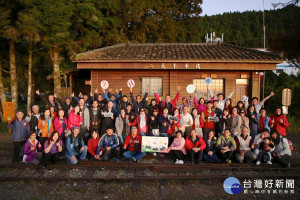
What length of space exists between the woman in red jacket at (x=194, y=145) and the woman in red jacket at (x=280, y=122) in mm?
2858

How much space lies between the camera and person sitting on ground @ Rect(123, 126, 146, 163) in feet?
24.4

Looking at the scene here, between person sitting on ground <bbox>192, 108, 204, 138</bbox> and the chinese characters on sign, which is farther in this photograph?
person sitting on ground <bbox>192, 108, 204, 138</bbox>

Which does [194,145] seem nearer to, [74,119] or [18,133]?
[74,119]

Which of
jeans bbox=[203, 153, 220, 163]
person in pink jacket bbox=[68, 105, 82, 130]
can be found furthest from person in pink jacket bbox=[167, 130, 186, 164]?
person in pink jacket bbox=[68, 105, 82, 130]

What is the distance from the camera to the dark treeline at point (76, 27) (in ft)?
41.7

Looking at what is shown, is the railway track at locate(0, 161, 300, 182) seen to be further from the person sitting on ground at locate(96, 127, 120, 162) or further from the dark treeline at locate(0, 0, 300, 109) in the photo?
the dark treeline at locate(0, 0, 300, 109)

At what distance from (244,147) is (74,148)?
5.52 meters

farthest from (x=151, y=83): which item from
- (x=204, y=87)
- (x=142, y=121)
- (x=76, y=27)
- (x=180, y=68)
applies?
(x=76, y=27)

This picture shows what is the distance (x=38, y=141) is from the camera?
7.34 metres

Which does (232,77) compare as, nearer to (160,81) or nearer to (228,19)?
(160,81)

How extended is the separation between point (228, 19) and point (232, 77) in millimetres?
48698

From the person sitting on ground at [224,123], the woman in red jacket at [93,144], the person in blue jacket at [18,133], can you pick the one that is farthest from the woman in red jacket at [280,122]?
the person in blue jacket at [18,133]

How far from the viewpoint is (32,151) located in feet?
23.2

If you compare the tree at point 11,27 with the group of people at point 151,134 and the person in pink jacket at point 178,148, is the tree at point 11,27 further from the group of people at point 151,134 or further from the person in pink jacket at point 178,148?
the person in pink jacket at point 178,148
